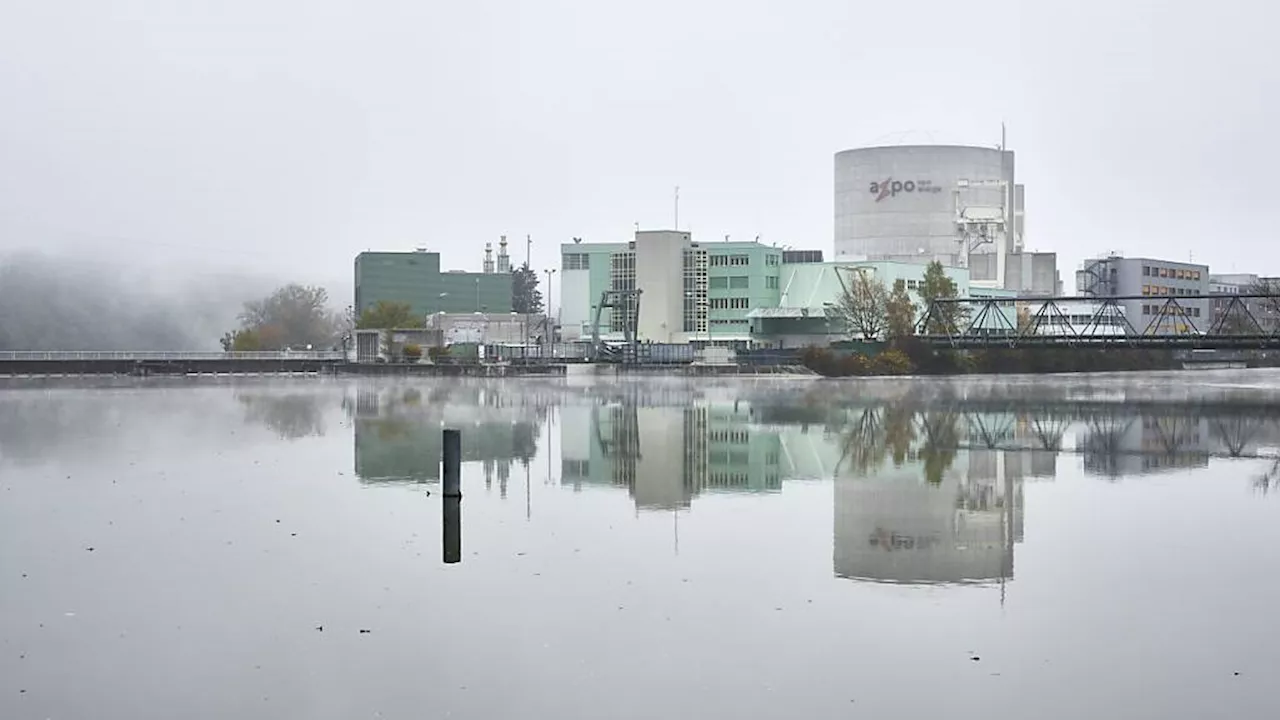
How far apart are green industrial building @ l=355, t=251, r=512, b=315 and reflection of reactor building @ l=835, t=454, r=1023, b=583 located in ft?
448

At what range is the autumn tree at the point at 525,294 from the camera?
184 metres

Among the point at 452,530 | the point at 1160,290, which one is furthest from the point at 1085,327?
the point at 1160,290

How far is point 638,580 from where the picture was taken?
1512 cm

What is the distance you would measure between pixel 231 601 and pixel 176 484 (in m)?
10.9

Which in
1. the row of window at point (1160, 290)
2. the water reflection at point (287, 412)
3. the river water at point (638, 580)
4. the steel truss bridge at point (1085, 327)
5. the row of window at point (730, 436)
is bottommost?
the water reflection at point (287, 412)

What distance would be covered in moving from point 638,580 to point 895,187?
12580 centimetres

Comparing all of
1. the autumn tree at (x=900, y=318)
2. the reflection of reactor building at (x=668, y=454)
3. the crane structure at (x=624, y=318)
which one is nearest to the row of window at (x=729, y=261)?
the crane structure at (x=624, y=318)

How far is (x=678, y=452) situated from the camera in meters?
31.0

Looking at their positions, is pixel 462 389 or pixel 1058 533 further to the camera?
pixel 462 389

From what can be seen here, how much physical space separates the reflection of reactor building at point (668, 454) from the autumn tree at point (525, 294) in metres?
138

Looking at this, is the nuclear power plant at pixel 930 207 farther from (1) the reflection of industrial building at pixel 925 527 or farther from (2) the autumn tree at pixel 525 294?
(1) the reflection of industrial building at pixel 925 527

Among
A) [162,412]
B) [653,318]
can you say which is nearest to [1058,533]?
[162,412]

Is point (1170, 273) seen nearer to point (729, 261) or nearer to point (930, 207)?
point (930, 207)

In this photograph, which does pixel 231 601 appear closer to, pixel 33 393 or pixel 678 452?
pixel 678 452
